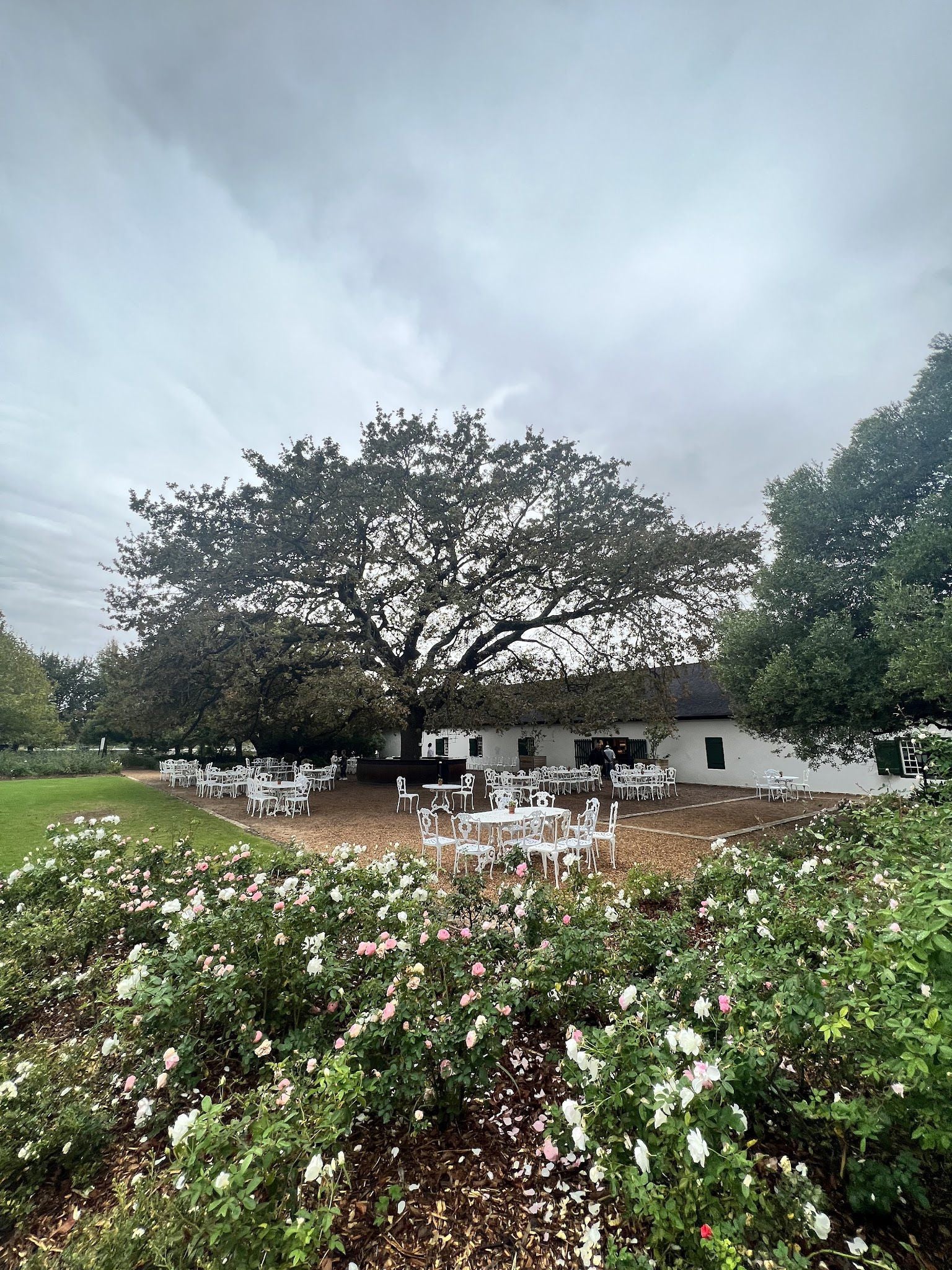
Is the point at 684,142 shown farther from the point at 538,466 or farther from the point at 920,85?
the point at 538,466

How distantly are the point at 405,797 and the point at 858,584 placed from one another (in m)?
11.4

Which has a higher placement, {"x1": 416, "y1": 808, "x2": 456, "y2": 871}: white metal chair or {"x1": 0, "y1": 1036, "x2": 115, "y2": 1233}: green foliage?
{"x1": 416, "y1": 808, "x2": 456, "y2": 871}: white metal chair

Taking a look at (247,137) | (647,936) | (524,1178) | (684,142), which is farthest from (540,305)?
(524,1178)

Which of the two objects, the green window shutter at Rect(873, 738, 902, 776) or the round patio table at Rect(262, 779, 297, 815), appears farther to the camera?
the green window shutter at Rect(873, 738, 902, 776)

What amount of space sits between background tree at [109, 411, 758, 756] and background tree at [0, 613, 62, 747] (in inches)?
571

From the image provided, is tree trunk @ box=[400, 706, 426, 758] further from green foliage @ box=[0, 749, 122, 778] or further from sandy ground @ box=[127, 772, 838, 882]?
green foliage @ box=[0, 749, 122, 778]

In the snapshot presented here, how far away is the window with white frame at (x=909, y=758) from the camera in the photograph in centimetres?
1453

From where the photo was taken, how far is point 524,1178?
2164 mm

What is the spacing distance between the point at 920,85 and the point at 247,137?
28.2ft

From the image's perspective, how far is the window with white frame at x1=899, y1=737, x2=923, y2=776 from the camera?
47.7 feet

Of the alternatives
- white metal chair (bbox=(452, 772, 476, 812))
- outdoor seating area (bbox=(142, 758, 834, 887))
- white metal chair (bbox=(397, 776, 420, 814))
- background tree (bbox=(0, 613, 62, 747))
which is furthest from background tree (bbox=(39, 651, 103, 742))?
white metal chair (bbox=(452, 772, 476, 812))

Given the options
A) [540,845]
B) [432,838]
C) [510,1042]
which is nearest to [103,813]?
[432,838]

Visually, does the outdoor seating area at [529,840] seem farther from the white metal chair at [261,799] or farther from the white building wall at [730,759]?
the white building wall at [730,759]

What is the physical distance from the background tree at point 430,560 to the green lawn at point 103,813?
4621mm
